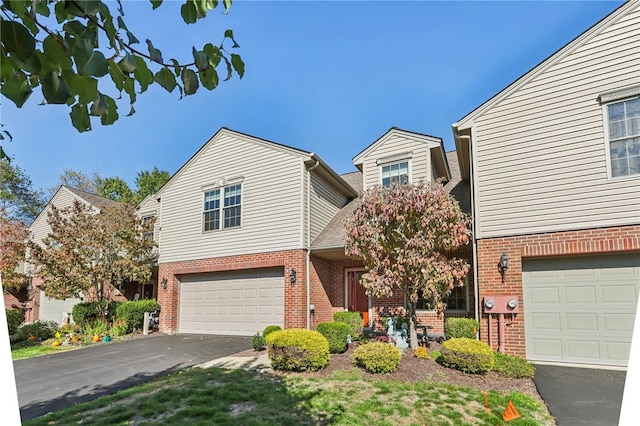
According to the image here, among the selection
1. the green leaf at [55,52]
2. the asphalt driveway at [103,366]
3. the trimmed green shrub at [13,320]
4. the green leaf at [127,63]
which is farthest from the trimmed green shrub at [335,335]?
the trimmed green shrub at [13,320]

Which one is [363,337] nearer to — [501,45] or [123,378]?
[123,378]

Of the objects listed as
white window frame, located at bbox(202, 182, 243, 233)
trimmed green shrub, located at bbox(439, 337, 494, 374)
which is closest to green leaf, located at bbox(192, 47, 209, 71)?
trimmed green shrub, located at bbox(439, 337, 494, 374)

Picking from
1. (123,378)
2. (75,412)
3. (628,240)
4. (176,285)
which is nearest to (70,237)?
(176,285)

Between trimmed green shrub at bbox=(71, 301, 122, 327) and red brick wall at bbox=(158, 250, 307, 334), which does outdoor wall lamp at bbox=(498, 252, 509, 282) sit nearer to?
red brick wall at bbox=(158, 250, 307, 334)

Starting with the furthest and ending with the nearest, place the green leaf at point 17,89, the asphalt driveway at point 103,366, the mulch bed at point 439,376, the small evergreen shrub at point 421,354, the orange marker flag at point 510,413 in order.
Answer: the small evergreen shrub at point 421,354 → the asphalt driveway at point 103,366 → the mulch bed at point 439,376 → the orange marker flag at point 510,413 → the green leaf at point 17,89

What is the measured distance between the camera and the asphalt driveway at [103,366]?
6852mm

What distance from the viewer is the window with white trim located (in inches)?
302

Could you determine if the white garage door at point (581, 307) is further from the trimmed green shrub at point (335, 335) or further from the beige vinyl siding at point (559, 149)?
the trimmed green shrub at point (335, 335)

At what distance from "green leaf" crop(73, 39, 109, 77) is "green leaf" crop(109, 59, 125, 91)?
0.36ft

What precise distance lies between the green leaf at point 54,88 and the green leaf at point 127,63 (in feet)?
0.78

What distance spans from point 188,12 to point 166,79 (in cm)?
31

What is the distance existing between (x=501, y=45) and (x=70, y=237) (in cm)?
1519

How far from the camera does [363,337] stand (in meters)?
10.3

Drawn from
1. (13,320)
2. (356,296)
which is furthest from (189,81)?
(13,320)
